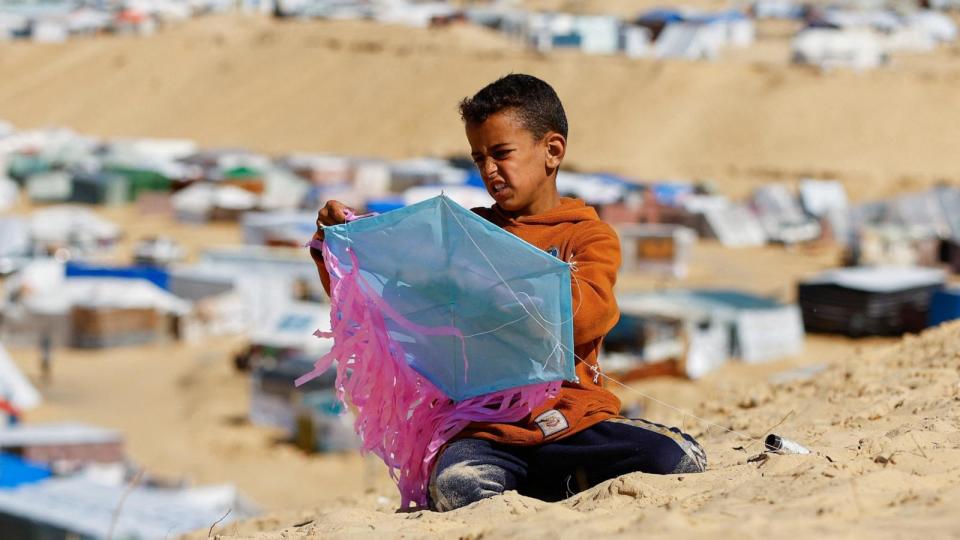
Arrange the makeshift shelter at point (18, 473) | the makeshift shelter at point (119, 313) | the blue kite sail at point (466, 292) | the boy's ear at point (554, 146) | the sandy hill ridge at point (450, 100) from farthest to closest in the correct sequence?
the sandy hill ridge at point (450, 100)
the makeshift shelter at point (119, 313)
the makeshift shelter at point (18, 473)
the boy's ear at point (554, 146)
the blue kite sail at point (466, 292)

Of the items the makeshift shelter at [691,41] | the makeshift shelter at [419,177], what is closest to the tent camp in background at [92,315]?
the makeshift shelter at [419,177]

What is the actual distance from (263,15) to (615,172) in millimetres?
34603

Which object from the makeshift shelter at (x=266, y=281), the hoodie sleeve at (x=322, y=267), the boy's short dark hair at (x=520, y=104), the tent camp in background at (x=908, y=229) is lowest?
the tent camp in background at (x=908, y=229)

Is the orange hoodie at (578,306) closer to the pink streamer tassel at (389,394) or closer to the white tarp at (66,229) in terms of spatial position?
the pink streamer tassel at (389,394)

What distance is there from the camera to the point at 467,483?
12.3 feet

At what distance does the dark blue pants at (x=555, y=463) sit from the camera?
3.77 meters

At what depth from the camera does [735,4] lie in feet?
243

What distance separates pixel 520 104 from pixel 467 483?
3.26 feet

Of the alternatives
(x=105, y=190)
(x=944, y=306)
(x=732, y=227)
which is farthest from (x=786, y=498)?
(x=105, y=190)

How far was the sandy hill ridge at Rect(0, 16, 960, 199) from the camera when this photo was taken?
43.6 metres

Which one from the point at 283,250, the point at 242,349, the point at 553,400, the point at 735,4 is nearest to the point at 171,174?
the point at 283,250

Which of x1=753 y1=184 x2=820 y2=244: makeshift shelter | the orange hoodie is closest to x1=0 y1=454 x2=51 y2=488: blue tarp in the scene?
the orange hoodie

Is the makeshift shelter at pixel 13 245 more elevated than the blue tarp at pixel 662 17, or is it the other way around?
the makeshift shelter at pixel 13 245

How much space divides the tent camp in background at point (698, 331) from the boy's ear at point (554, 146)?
1360 cm
